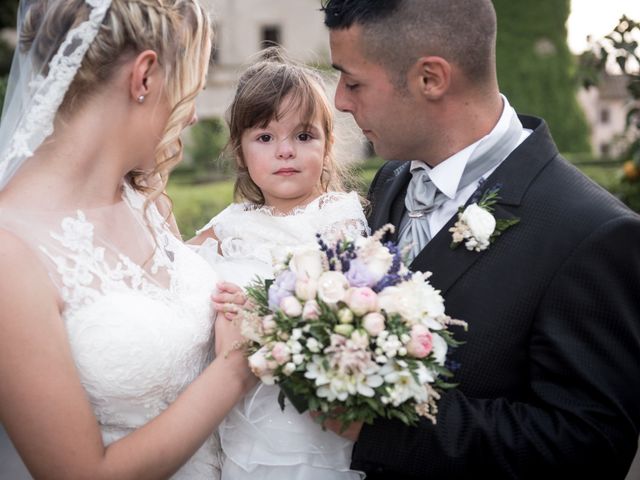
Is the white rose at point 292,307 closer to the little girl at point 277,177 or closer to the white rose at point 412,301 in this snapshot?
the white rose at point 412,301

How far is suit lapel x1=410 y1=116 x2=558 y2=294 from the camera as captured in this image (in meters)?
2.68

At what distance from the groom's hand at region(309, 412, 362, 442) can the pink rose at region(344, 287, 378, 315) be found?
0.48 m

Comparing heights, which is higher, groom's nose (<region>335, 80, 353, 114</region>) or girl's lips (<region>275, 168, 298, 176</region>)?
groom's nose (<region>335, 80, 353, 114</region>)

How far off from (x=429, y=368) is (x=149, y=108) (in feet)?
4.46

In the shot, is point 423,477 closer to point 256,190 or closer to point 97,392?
point 97,392

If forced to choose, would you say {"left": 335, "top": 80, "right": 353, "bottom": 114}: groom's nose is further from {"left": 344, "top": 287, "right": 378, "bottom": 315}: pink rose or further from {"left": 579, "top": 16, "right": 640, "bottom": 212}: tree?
{"left": 579, "top": 16, "right": 640, "bottom": 212}: tree

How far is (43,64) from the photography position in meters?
2.52

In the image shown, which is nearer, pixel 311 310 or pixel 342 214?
pixel 311 310

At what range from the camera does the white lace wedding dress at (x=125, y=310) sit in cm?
240

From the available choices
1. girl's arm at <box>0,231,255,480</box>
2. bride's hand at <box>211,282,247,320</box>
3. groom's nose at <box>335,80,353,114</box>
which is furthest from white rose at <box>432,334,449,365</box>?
groom's nose at <box>335,80,353,114</box>

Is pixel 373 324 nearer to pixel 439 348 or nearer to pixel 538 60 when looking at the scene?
pixel 439 348

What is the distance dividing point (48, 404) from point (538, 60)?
29.4 m

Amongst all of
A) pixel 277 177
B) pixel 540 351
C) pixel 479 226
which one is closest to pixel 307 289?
pixel 479 226

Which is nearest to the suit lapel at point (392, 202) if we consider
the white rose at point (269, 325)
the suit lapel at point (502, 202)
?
the suit lapel at point (502, 202)
